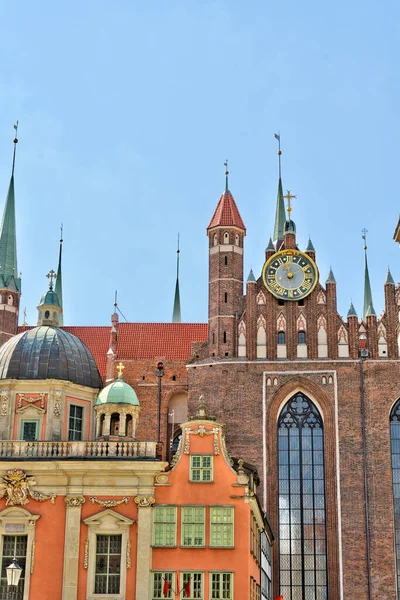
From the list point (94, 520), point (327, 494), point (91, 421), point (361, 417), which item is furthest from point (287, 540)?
point (94, 520)

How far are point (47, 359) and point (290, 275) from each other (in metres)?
16.6

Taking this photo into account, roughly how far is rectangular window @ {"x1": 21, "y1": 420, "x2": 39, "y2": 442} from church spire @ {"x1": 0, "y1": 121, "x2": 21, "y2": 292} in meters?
Answer: 22.3

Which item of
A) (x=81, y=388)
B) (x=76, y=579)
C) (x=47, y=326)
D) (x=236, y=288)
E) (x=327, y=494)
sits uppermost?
(x=236, y=288)

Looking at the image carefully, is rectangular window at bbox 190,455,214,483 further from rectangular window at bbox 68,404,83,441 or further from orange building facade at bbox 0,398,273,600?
rectangular window at bbox 68,404,83,441

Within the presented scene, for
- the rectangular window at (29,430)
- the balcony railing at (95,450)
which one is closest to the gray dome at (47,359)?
the rectangular window at (29,430)

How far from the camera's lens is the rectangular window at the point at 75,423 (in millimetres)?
45688

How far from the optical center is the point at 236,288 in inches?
2276

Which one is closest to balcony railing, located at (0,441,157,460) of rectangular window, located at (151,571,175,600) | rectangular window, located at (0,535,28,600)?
rectangular window, located at (0,535,28,600)

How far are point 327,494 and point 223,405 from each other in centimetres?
717

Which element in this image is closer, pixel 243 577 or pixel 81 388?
pixel 243 577

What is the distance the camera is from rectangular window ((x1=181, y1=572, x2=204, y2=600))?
38.2m

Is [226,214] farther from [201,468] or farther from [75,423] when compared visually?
[201,468]

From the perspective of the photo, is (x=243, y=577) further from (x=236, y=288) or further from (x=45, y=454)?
(x=236, y=288)

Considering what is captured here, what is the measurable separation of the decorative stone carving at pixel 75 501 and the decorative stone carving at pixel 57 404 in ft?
20.7
